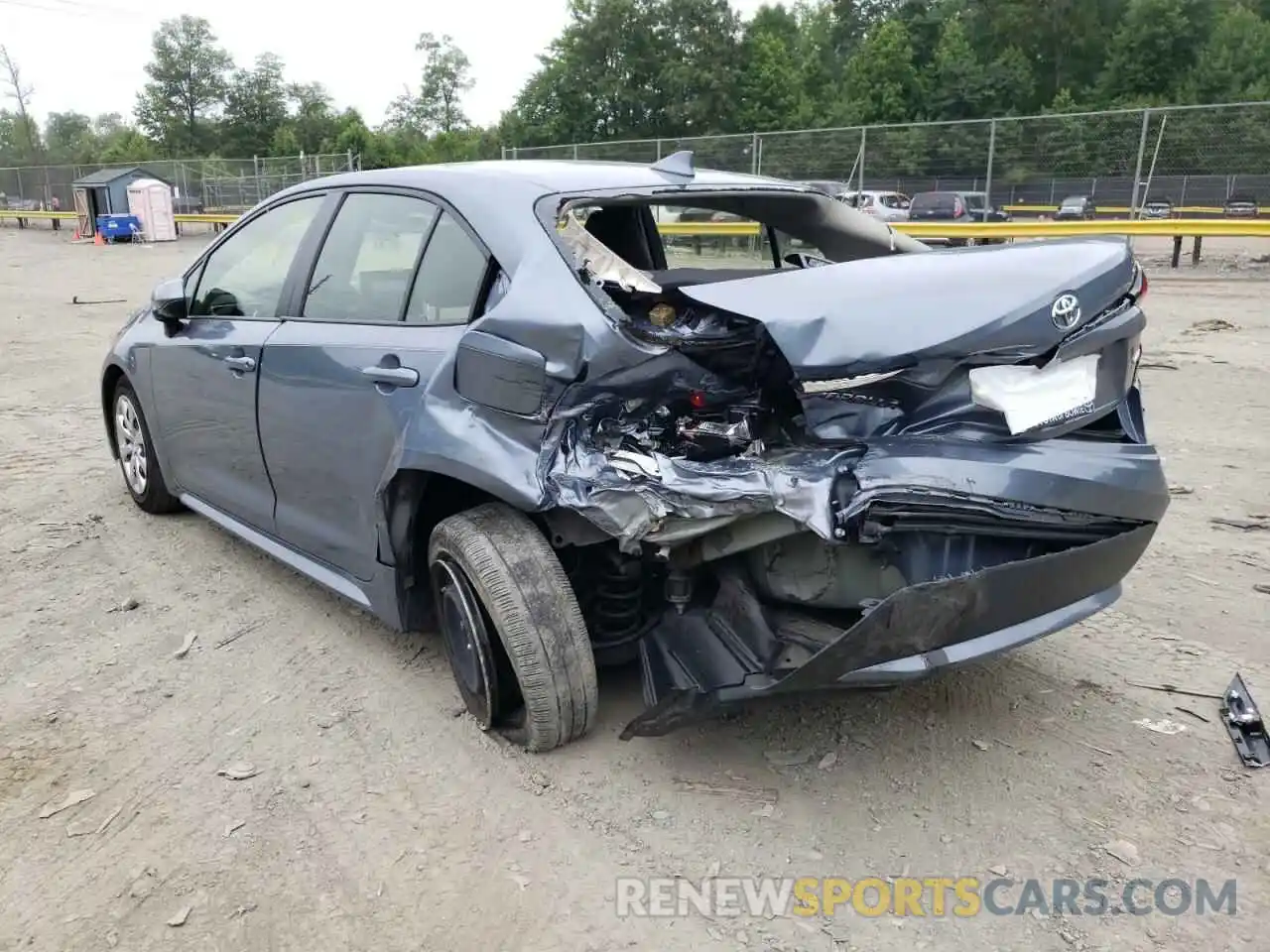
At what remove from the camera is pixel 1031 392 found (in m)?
2.54

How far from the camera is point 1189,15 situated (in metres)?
55.7

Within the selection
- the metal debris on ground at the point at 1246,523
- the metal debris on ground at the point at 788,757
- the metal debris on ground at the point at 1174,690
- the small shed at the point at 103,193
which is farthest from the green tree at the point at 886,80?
the metal debris on ground at the point at 788,757

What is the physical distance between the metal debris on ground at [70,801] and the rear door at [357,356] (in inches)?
41.8

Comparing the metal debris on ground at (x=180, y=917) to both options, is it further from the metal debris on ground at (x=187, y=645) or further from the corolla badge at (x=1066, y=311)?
the corolla badge at (x=1066, y=311)

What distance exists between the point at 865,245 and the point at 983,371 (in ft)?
5.61

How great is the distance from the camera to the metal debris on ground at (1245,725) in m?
2.97

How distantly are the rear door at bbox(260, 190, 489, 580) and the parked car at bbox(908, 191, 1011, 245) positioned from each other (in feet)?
55.5

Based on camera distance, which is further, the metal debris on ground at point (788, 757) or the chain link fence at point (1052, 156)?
the chain link fence at point (1052, 156)

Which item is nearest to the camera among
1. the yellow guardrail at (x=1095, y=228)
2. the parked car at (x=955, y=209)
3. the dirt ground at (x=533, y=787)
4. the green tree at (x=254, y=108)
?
the dirt ground at (x=533, y=787)

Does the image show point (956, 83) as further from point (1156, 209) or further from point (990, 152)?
point (1156, 209)

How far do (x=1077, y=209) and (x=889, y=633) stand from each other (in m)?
18.2

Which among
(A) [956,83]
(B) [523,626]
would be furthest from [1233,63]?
(B) [523,626]

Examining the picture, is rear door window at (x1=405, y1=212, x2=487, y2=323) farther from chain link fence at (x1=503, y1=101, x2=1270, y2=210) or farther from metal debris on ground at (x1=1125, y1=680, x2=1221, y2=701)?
chain link fence at (x1=503, y1=101, x2=1270, y2=210)

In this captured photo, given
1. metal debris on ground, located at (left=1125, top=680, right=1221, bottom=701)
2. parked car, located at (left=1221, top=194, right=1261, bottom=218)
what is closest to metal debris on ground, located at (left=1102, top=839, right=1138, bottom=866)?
metal debris on ground, located at (left=1125, top=680, right=1221, bottom=701)
